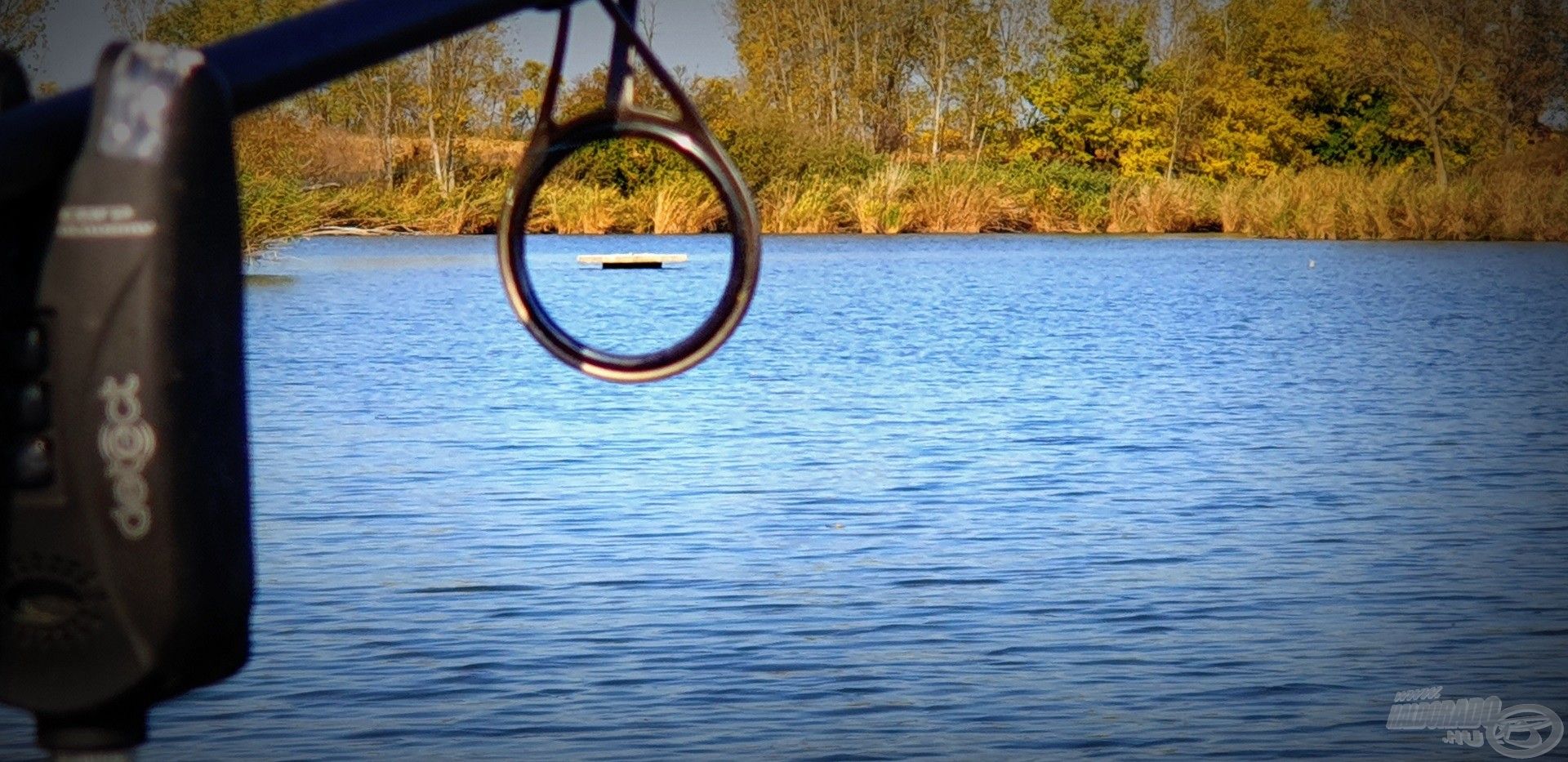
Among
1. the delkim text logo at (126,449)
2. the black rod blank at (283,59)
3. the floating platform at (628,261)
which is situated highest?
the black rod blank at (283,59)

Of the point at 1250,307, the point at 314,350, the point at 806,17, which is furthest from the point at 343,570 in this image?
the point at 806,17

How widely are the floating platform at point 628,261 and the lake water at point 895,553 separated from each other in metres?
15.8

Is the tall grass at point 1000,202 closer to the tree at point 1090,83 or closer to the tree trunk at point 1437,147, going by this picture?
the tree trunk at point 1437,147

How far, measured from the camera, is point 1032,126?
85375 mm

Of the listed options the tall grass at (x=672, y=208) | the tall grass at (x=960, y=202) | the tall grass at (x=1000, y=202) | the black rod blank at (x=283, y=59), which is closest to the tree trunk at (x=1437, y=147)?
the tall grass at (x=1000, y=202)

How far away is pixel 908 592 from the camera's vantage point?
10227mm

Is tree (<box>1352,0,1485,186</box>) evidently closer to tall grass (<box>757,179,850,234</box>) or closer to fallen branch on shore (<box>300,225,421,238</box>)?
tall grass (<box>757,179,850,234</box>)

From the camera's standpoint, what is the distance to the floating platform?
41875 millimetres

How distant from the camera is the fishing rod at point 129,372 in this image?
60.0 inches

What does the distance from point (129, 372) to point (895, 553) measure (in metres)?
9.95

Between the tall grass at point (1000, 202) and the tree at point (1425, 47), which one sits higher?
the tree at point (1425, 47)

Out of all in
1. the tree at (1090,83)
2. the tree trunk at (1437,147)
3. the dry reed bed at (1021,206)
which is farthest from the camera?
the tree at (1090,83)

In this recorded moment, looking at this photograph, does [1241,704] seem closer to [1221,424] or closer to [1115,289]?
[1221,424]

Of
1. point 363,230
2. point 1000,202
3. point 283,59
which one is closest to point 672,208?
point 363,230
